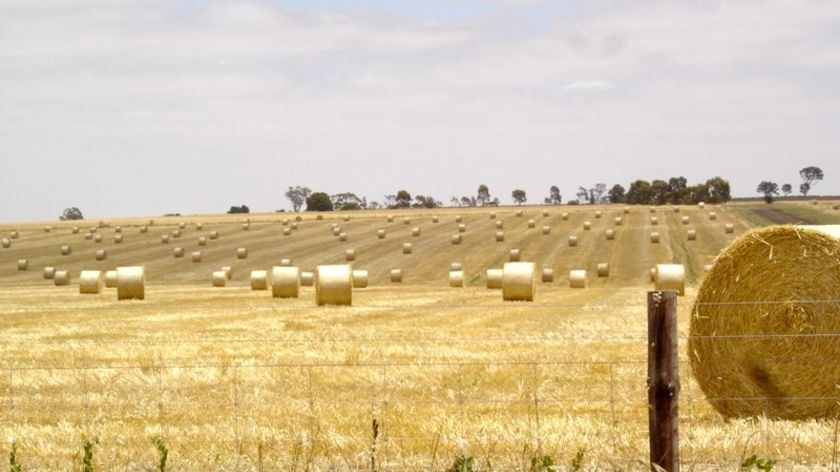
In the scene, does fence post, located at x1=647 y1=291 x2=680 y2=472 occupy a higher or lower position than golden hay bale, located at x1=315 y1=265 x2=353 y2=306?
higher

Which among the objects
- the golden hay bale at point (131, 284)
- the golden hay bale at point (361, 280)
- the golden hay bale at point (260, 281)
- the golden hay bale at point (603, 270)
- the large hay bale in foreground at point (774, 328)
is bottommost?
the golden hay bale at point (603, 270)

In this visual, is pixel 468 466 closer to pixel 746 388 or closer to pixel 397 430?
pixel 397 430

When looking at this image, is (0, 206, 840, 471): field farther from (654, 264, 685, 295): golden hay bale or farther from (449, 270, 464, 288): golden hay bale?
(449, 270, 464, 288): golden hay bale

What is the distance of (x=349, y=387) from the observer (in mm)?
15234

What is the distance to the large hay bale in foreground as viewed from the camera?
12.9 m

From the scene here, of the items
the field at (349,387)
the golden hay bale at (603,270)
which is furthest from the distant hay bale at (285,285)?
the golden hay bale at (603,270)

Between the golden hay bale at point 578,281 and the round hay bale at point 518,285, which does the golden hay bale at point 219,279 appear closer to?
the golden hay bale at point 578,281

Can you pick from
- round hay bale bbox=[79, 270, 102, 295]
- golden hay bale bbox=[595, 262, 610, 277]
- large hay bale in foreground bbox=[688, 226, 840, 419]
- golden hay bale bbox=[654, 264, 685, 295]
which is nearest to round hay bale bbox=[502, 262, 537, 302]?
golden hay bale bbox=[654, 264, 685, 295]

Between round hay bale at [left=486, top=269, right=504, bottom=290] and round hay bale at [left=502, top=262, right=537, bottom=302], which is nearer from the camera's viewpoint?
round hay bale at [left=502, top=262, right=537, bottom=302]

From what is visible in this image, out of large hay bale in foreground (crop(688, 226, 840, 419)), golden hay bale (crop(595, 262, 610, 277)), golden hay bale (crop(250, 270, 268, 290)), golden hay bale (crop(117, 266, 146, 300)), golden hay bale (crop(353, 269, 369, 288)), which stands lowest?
golden hay bale (crop(595, 262, 610, 277))

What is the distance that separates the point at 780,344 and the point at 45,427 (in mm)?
8114

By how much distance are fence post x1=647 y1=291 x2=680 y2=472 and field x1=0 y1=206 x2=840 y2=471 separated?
0.82m

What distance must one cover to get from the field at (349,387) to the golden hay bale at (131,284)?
0.65 metres

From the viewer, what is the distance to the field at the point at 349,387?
10.6 m
